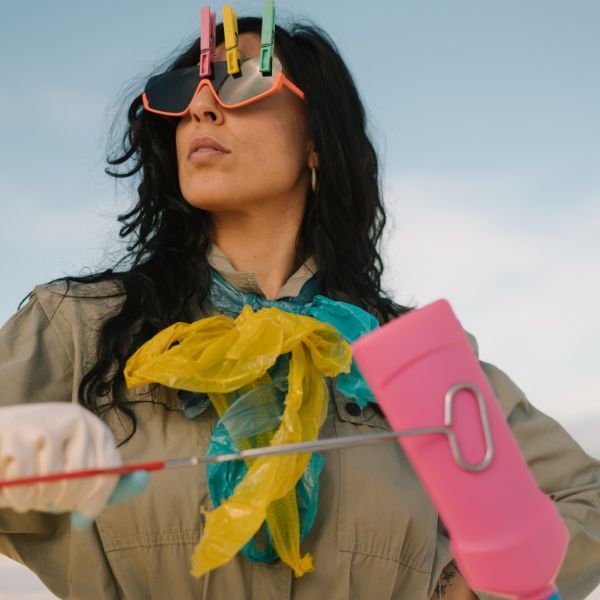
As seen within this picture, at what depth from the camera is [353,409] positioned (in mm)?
2469

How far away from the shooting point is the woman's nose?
256cm

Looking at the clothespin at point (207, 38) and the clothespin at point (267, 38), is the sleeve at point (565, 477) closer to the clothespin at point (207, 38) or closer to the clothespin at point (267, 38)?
the clothespin at point (267, 38)

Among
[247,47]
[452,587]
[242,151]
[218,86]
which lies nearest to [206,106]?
[218,86]

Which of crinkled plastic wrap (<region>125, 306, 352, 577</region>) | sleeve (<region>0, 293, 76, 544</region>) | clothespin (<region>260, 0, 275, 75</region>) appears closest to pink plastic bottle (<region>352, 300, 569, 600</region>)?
crinkled plastic wrap (<region>125, 306, 352, 577</region>)

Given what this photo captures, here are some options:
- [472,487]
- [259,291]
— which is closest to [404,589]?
[259,291]

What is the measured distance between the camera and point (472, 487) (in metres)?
1.38

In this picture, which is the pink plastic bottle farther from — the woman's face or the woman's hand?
the woman's face

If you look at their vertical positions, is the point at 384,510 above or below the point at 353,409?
below

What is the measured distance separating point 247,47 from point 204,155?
0.42 meters

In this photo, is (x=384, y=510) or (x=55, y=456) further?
(x=384, y=510)

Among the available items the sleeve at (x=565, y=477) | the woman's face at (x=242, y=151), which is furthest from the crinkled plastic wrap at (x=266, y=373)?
the sleeve at (x=565, y=477)

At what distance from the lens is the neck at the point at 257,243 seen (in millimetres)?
2654

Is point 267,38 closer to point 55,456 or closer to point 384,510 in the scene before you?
point 384,510

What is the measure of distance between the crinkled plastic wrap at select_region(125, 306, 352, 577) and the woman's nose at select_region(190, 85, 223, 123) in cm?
63
